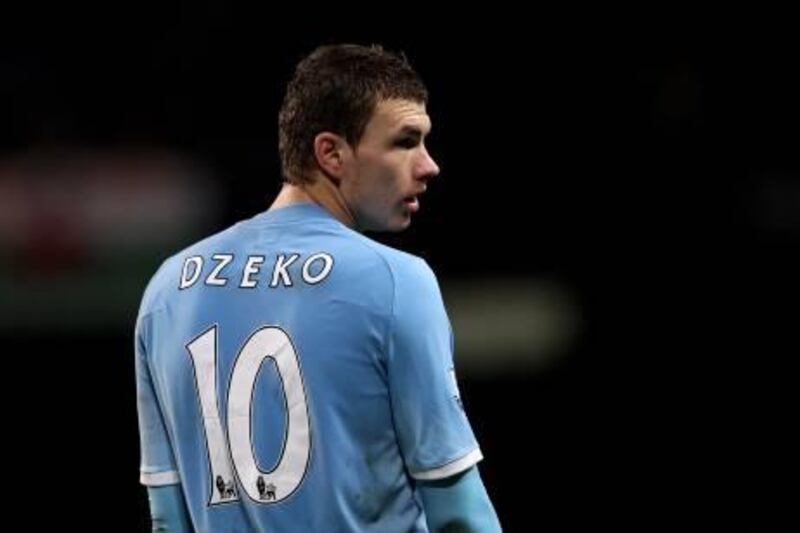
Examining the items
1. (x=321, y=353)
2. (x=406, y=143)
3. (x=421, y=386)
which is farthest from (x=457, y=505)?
(x=406, y=143)

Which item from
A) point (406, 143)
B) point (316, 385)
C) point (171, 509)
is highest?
point (406, 143)

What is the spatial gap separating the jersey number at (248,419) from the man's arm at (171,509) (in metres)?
0.15

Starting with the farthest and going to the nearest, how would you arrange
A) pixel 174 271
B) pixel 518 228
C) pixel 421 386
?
1. pixel 518 228
2. pixel 174 271
3. pixel 421 386

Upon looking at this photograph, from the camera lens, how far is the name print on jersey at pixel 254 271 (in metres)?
2.80

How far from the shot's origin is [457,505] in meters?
2.72

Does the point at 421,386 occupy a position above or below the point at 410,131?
below

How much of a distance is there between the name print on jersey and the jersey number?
91 millimetres

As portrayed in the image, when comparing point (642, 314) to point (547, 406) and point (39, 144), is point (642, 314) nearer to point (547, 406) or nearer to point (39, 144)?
point (547, 406)

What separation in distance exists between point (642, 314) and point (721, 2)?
7.19 ft

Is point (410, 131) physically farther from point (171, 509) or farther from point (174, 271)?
point (171, 509)

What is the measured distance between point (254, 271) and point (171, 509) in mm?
488

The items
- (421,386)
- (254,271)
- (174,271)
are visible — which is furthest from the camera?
(174,271)

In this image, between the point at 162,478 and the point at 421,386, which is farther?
the point at 162,478

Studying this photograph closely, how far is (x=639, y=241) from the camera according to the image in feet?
30.4
